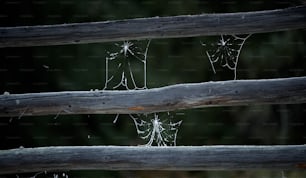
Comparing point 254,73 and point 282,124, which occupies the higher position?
point 254,73

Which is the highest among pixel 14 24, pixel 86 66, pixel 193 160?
pixel 14 24

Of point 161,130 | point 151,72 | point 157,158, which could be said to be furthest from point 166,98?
point 151,72

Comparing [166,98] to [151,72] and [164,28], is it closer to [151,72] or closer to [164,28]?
[164,28]

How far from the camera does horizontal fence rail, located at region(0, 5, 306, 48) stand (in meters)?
1.62

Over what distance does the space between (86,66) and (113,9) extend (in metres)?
0.35

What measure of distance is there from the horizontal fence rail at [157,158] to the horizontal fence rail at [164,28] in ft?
1.46

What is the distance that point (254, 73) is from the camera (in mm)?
2422

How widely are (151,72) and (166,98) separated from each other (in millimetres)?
751

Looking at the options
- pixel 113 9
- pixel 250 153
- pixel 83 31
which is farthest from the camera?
pixel 113 9

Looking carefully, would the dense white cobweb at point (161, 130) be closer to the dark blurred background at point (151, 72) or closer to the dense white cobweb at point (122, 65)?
the dark blurred background at point (151, 72)

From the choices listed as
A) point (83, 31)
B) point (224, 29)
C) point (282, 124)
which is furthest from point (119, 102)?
point (282, 124)

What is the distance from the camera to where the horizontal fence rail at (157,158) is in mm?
1617

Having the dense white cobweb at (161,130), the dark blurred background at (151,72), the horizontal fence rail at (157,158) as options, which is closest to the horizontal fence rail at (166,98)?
the horizontal fence rail at (157,158)

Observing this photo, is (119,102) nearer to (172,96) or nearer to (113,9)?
(172,96)
